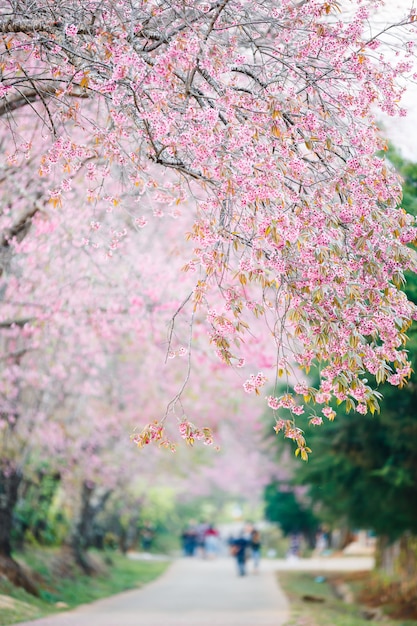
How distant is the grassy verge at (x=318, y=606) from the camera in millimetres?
15375

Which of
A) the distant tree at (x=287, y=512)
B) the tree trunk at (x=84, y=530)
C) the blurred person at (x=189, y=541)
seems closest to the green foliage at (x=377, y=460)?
the tree trunk at (x=84, y=530)

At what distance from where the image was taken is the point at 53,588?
1828 centimetres

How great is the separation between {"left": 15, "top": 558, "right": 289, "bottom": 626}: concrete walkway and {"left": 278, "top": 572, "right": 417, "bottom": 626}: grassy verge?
32 centimetres

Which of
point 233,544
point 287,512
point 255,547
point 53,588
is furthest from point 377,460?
point 287,512

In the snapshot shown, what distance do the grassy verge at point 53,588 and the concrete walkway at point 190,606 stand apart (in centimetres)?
35

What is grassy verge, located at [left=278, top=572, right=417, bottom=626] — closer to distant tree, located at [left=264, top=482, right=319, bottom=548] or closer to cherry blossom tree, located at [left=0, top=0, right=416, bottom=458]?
cherry blossom tree, located at [left=0, top=0, right=416, bottom=458]

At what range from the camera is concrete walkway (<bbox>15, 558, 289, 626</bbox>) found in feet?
46.9

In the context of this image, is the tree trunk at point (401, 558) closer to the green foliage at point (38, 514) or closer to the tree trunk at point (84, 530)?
the tree trunk at point (84, 530)

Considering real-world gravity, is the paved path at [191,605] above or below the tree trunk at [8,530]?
below

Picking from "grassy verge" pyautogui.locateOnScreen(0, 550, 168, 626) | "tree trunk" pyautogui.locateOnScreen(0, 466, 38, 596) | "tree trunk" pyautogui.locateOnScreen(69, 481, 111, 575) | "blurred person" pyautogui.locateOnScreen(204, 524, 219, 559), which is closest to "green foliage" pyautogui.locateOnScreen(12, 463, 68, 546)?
"tree trunk" pyautogui.locateOnScreen(69, 481, 111, 575)

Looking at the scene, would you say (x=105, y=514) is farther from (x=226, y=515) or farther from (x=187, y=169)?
(x=226, y=515)

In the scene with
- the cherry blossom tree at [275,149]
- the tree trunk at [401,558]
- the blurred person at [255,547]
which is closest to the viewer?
the cherry blossom tree at [275,149]

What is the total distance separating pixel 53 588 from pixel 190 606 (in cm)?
283

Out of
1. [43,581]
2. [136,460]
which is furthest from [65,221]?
[136,460]
